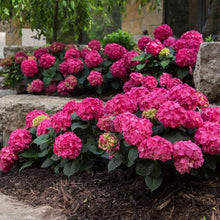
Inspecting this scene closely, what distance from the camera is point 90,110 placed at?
1.93 metres

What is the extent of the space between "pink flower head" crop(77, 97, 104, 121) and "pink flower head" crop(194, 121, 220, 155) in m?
0.61

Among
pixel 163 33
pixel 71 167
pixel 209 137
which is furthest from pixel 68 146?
pixel 163 33

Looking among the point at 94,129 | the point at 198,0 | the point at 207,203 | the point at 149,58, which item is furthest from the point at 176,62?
the point at 198,0

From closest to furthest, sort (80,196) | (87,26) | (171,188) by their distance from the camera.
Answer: (171,188) < (80,196) < (87,26)

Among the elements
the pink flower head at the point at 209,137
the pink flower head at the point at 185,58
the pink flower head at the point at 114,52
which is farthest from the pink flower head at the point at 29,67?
the pink flower head at the point at 209,137

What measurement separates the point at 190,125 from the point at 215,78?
110 centimetres

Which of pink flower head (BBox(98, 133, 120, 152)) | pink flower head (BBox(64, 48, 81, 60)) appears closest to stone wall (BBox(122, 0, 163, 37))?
pink flower head (BBox(64, 48, 81, 60))

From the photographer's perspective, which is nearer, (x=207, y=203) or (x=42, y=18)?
(x=207, y=203)

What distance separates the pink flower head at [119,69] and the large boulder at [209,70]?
78 cm

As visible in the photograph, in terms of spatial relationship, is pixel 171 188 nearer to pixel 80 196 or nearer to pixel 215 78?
pixel 80 196

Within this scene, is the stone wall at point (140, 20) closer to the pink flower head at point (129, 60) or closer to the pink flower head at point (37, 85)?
the pink flower head at point (129, 60)

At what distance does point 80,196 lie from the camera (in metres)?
1.79

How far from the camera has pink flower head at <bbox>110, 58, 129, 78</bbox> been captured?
3.16 m

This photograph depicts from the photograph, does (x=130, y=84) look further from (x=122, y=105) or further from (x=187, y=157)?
(x=187, y=157)
